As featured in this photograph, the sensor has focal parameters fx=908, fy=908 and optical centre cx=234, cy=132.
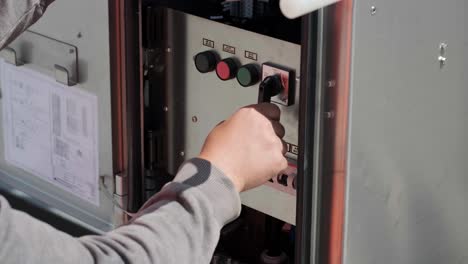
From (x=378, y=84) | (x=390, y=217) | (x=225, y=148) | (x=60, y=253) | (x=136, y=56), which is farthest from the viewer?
(x=136, y=56)

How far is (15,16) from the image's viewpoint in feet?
3.19

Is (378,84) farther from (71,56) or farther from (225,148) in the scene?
(71,56)

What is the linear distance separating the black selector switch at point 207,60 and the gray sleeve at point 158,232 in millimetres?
354

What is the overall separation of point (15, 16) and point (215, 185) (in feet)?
1.01

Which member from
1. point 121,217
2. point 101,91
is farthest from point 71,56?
point 121,217

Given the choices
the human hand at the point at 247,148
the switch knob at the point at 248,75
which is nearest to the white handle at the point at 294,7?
the human hand at the point at 247,148

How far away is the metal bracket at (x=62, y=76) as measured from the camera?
162cm

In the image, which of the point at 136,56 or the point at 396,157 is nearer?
the point at 396,157

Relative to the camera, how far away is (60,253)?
37.2 inches

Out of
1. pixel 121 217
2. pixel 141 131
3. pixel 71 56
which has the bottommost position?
pixel 121 217

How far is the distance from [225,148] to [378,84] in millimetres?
258

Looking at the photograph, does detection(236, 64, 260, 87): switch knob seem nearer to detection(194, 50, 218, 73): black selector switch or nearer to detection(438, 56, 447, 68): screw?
detection(194, 50, 218, 73): black selector switch

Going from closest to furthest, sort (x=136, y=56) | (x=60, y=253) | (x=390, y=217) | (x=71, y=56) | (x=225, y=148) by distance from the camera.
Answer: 1. (x=60, y=253)
2. (x=225, y=148)
3. (x=390, y=217)
4. (x=136, y=56)
5. (x=71, y=56)

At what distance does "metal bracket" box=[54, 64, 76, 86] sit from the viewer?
5.32ft
